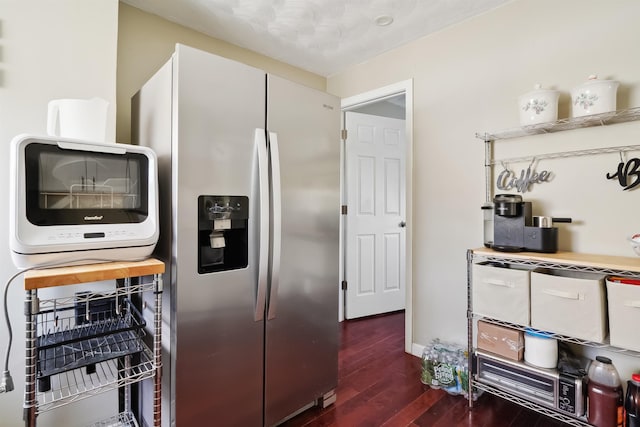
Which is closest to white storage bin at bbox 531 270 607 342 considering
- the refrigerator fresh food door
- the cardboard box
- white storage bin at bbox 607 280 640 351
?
white storage bin at bbox 607 280 640 351

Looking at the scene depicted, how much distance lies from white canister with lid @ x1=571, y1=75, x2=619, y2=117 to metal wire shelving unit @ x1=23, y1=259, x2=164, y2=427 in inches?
85.1

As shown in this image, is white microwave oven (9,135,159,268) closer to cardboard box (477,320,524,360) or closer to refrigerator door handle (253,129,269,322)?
refrigerator door handle (253,129,269,322)

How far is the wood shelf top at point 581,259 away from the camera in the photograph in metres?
1.40

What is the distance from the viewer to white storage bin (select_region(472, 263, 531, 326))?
1.66 m

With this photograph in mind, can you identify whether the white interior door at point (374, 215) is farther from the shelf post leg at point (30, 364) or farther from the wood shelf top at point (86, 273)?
the shelf post leg at point (30, 364)

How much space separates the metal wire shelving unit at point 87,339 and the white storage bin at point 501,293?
1.66 meters

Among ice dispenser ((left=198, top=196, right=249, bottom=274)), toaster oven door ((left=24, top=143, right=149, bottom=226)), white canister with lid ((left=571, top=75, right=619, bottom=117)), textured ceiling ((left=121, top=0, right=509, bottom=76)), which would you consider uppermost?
textured ceiling ((left=121, top=0, right=509, bottom=76))

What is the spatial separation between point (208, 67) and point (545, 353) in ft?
7.14

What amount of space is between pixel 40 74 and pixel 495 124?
2572mm

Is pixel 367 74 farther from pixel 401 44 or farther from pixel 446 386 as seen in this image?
pixel 446 386

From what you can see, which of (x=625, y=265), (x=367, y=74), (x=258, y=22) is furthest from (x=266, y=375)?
(x=367, y=74)

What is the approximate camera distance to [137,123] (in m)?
1.79

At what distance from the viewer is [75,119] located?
1.28 meters

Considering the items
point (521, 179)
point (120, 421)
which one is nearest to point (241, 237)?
point (120, 421)
